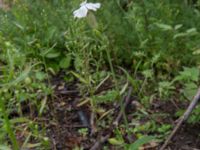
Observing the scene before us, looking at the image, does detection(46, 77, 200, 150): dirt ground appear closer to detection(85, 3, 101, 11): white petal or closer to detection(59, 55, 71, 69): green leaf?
detection(59, 55, 71, 69): green leaf

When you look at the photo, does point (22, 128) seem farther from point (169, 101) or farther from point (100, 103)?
point (169, 101)

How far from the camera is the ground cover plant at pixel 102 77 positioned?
201 cm

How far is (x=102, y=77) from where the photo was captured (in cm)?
233

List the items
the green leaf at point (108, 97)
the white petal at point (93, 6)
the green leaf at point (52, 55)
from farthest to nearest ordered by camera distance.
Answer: the green leaf at point (52, 55)
the green leaf at point (108, 97)
the white petal at point (93, 6)

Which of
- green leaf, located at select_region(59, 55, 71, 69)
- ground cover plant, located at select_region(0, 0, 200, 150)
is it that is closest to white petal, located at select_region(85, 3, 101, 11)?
ground cover plant, located at select_region(0, 0, 200, 150)

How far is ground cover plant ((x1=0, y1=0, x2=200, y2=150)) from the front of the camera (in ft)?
6.58

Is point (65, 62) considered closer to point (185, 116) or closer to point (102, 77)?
point (102, 77)

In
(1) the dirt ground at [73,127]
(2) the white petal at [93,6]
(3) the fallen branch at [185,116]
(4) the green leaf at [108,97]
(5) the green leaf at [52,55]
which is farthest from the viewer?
(5) the green leaf at [52,55]

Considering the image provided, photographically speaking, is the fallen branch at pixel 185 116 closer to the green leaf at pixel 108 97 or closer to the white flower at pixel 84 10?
the green leaf at pixel 108 97

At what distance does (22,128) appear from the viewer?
2076 millimetres

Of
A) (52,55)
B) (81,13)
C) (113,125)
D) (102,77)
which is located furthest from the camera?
(52,55)

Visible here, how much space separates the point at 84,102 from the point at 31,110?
0.26 metres

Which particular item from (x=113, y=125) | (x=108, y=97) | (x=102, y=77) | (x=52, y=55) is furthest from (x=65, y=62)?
(x=113, y=125)

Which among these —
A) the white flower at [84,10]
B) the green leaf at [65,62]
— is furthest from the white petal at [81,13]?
the green leaf at [65,62]
